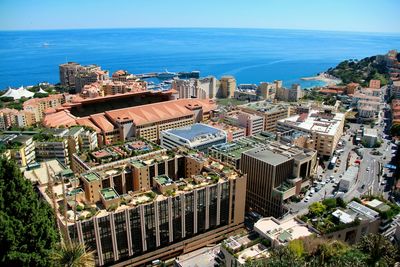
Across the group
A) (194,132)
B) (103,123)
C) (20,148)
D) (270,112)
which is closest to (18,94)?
(103,123)

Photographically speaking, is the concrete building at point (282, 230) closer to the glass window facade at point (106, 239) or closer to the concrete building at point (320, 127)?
the glass window facade at point (106, 239)

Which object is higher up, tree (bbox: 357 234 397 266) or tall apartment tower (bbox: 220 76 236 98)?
tree (bbox: 357 234 397 266)

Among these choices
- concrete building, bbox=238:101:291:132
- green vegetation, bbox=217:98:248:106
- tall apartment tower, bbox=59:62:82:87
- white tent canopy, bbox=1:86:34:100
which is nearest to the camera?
concrete building, bbox=238:101:291:132

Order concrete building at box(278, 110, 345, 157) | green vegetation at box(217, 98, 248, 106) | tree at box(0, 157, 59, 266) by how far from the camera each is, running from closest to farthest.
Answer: tree at box(0, 157, 59, 266)
concrete building at box(278, 110, 345, 157)
green vegetation at box(217, 98, 248, 106)

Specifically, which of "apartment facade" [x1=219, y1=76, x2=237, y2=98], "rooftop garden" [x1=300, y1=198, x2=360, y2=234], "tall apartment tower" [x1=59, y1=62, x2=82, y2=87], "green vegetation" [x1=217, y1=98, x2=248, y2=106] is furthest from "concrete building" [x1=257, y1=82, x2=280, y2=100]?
"rooftop garden" [x1=300, y1=198, x2=360, y2=234]

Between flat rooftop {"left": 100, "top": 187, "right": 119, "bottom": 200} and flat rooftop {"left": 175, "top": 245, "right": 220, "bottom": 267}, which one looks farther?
flat rooftop {"left": 175, "top": 245, "right": 220, "bottom": 267}

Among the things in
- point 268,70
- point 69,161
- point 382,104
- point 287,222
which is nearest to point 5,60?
point 268,70

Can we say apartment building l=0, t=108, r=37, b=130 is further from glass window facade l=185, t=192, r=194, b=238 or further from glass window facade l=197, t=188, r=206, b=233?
glass window facade l=197, t=188, r=206, b=233
